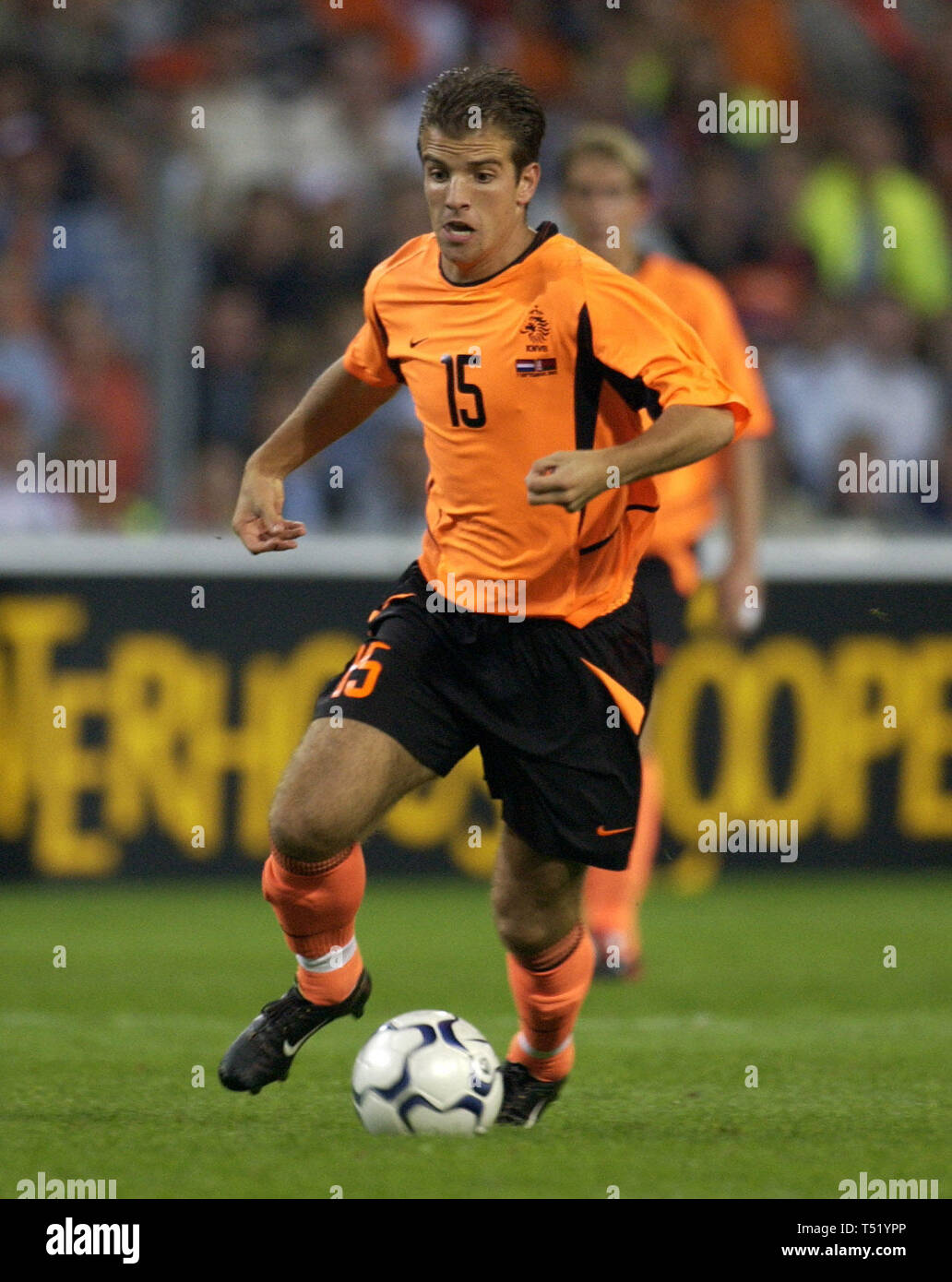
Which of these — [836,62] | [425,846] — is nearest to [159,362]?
[425,846]

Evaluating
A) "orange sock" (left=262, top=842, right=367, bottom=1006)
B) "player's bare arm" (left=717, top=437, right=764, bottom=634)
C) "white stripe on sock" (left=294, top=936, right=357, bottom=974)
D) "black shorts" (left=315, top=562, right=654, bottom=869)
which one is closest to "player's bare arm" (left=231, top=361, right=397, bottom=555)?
"black shorts" (left=315, top=562, right=654, bottom=869)

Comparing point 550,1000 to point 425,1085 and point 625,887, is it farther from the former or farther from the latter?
point 625,887

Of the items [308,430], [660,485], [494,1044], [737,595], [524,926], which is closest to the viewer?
[524,926]

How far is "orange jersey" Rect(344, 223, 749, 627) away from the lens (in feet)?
14.3

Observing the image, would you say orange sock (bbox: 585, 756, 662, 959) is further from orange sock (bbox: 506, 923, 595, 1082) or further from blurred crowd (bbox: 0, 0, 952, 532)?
blurred crowd (bbox: 0, 0, 952, 532)

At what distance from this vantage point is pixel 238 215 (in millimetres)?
10219

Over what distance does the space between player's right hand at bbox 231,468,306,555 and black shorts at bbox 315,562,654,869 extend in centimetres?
28

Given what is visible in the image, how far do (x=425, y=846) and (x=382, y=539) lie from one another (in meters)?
1.26

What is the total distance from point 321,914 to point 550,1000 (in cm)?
53

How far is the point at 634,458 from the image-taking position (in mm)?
4094

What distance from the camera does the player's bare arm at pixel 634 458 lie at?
390 centimetres

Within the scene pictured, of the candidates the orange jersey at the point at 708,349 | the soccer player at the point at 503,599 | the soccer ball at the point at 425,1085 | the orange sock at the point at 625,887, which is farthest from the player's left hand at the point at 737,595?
the soccer ball at the point at 425,1085

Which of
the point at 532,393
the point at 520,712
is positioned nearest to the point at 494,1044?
the point at 520,712
